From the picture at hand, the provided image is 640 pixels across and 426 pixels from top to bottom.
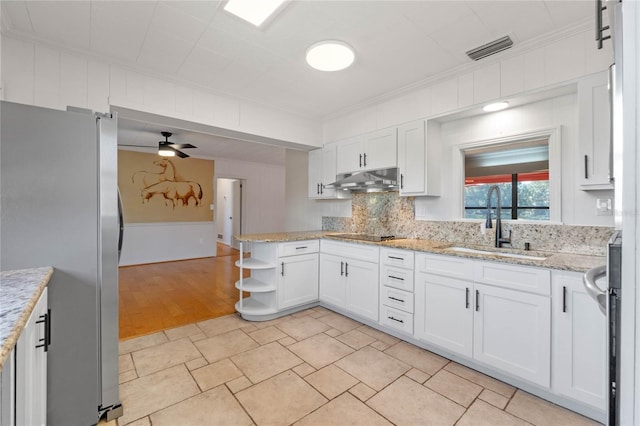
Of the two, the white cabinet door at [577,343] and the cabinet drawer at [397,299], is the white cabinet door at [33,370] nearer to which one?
the cabinet drawer at [397,299]

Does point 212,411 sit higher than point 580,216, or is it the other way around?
point 580,216

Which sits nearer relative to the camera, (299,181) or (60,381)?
(60,381)

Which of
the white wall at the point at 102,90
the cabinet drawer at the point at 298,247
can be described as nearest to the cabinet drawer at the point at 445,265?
the cabinet drawer at the point at 298,247

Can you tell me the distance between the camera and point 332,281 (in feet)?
11.0

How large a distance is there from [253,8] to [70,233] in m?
1.74

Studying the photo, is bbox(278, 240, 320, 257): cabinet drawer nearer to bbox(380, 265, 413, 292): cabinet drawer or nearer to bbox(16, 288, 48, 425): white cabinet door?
bbox(380, 265, 413, 292): cabinet drawer

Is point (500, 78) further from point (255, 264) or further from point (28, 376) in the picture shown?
point (28, 376)

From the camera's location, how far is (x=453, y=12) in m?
1.90

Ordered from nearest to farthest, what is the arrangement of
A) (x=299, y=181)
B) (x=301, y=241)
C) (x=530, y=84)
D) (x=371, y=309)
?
(x=530, y=84), (x=371, y=309), (x=301, y=241), (x=299, y=181)

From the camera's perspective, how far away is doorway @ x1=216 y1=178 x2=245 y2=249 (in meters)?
8.13

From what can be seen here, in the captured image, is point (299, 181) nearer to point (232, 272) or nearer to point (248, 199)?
point (232, 272)

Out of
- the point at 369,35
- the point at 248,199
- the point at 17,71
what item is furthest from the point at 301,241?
the point at 248,199

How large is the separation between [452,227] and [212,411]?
260 centimetres

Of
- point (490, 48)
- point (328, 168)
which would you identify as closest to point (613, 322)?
point (490, 48)
